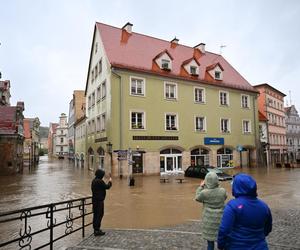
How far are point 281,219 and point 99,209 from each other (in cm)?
560

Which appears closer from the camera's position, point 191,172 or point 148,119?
point 191,172

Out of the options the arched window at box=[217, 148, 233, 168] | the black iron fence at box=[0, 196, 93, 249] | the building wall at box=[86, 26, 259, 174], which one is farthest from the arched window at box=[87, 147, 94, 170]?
the black iron fence at box=[0, 196, 93, 249]

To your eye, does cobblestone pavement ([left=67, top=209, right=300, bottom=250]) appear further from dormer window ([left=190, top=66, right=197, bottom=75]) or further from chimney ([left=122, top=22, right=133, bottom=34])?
chimney ([left=122, top=22, right=133, bottom=34])

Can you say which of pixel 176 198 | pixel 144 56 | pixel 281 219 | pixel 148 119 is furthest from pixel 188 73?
pixel 281 219

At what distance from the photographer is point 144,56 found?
30.9m

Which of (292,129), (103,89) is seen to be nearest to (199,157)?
(103,89)

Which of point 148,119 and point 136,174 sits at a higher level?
point 148,119

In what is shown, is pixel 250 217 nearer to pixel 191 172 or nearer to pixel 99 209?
pixel 99 209

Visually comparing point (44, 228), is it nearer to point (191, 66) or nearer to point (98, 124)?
point (98, 124)

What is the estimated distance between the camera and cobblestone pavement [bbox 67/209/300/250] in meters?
6.39

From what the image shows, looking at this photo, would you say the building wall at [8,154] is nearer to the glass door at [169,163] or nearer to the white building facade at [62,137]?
the glass door at [169,163]

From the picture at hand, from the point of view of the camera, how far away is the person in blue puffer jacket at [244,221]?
11.1 ft

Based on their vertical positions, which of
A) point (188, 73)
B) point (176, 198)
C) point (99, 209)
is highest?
point (188, 73)

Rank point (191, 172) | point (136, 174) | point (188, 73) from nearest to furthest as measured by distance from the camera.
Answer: point (191, 172), point (136, 174), point (188, 73)
